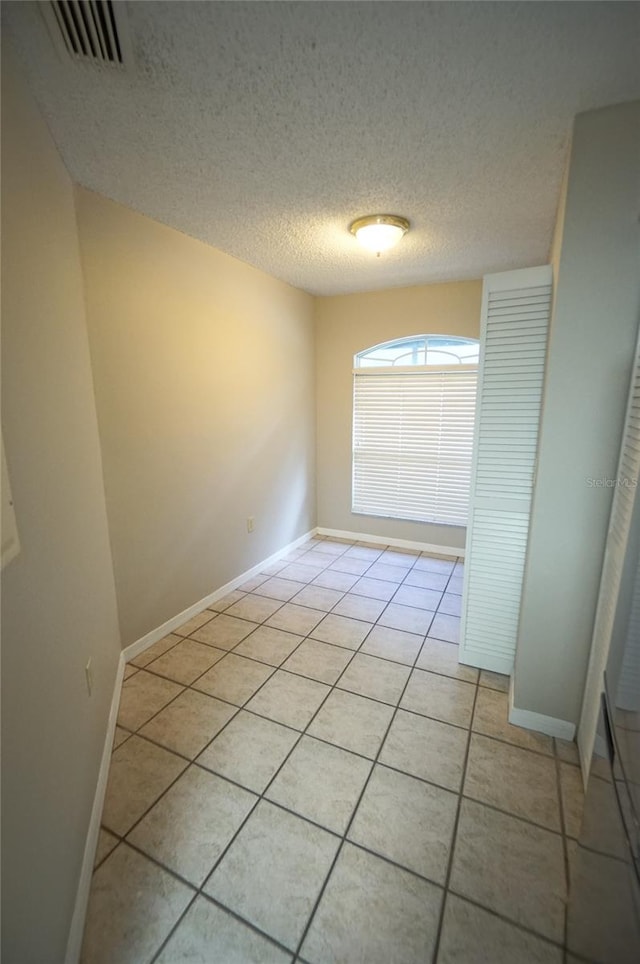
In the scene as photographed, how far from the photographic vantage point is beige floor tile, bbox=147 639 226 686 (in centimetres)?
219

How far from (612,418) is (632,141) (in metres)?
0.94

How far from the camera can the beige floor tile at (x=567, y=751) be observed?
166 centimetres

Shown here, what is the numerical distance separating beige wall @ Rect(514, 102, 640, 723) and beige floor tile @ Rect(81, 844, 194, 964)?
5.18 ft

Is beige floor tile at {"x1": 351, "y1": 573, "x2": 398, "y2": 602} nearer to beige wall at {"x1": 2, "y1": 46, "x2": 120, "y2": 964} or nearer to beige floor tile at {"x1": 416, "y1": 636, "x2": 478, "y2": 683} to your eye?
beige floor tile at {"x1": 416, "y1": 636, "x2": 478, "y2": 683}

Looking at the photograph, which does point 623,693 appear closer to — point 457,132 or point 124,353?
point 457,132

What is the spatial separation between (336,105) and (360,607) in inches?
107

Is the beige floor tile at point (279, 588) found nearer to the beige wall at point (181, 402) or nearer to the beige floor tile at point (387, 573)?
the beige wall at point (181, 402)

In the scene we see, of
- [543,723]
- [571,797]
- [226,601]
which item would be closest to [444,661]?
[543,723]

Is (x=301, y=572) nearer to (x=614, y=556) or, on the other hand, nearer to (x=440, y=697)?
(x=440, y=697)

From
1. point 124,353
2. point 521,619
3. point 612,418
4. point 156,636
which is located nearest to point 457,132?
point 612,418

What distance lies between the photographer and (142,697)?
2.02 m

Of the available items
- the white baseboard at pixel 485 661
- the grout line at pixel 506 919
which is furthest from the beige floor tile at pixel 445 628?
the grout line at pixel 506 919

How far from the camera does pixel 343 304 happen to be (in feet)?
12.7

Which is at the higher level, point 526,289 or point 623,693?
point 526,289
